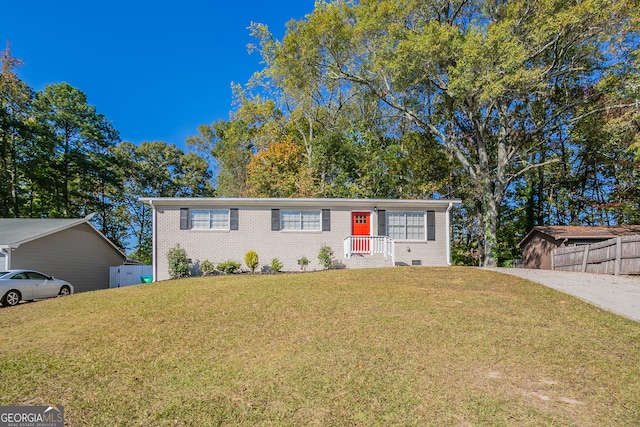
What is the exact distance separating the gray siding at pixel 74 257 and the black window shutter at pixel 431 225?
52.3ft

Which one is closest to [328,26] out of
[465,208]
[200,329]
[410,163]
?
[410,163]

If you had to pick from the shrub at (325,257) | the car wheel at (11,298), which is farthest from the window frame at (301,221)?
the car wheel at (11,298)

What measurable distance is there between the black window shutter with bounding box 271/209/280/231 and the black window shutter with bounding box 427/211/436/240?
20.1 ft

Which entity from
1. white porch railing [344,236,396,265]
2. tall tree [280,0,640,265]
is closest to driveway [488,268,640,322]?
white porch railing [344,236,396,265]

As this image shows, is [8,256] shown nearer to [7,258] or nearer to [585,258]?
[7,258]

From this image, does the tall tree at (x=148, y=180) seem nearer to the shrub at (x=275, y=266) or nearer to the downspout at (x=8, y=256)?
the downspout at (x=8, y=256)

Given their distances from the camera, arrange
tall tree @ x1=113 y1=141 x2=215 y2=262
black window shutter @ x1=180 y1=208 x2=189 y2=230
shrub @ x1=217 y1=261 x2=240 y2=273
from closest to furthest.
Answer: shrub @ x1=217 y1=261 x2=240 y2=273
black window shutter @ x1=180 y1=208 x2=189 y2=230
tall tree @ x1=113 y1=141 x2=215 y2=262

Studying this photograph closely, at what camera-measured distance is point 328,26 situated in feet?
60.6

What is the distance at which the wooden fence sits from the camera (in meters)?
10.2

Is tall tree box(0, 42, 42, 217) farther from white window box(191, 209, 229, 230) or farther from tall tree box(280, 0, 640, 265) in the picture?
tall tree box(280, 0, 640, 265)

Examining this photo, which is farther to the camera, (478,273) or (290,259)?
(290,259)

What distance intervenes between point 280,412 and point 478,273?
9.34 meters

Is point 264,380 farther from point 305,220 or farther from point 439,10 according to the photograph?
point 439,10

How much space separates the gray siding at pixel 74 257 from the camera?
14.5m
